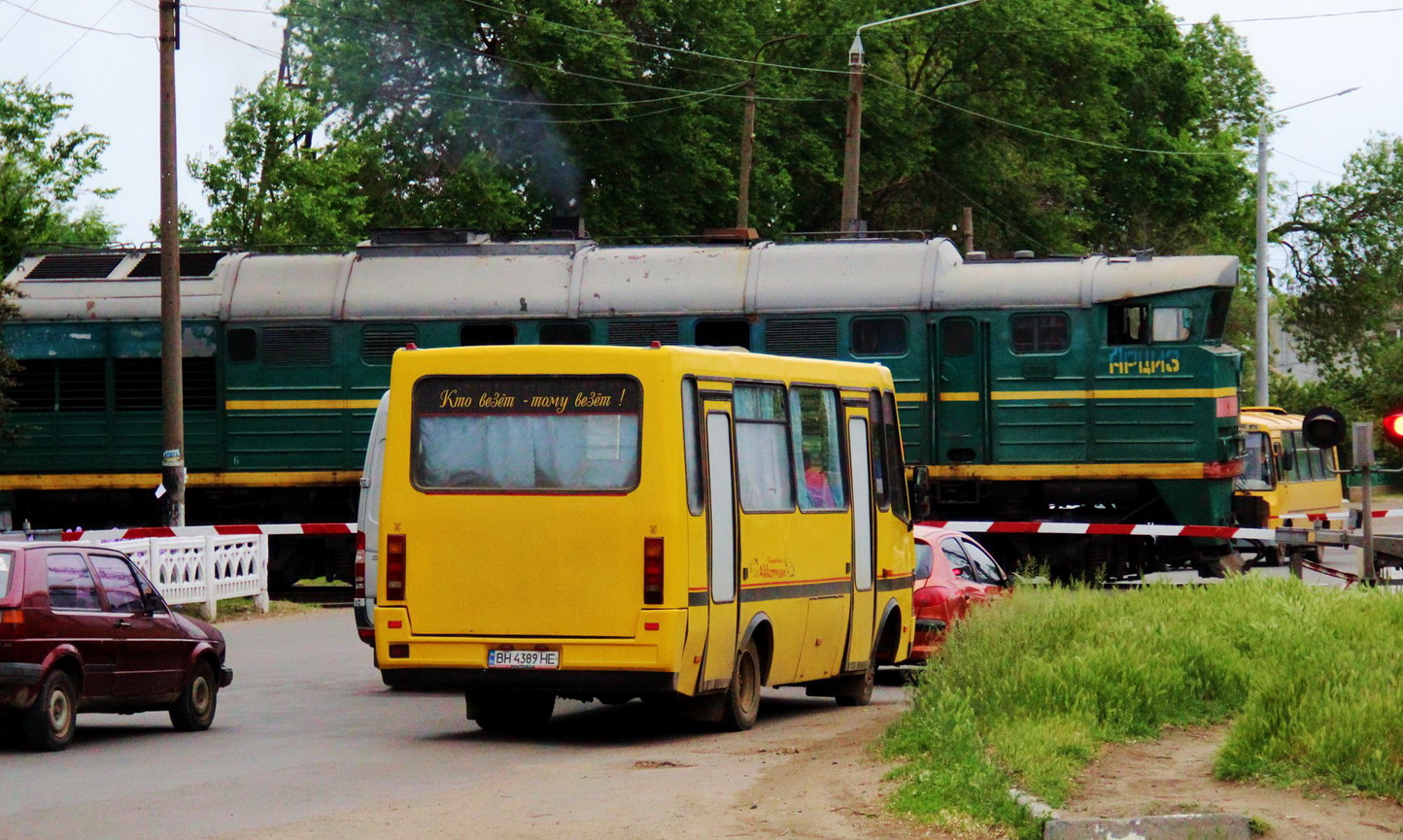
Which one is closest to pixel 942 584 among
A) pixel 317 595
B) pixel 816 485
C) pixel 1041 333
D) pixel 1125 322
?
pixel 816 485

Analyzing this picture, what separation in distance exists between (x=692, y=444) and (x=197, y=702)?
425 centimetres

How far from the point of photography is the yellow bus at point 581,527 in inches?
530

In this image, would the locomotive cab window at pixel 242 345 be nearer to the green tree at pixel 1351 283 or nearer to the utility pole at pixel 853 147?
the utility pole at pixel 853 147

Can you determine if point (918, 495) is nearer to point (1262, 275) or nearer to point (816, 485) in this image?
point (816, 485)

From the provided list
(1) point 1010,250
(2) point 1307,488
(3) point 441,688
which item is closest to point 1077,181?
(1) point 1010,250

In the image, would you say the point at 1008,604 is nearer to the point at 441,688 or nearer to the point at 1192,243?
the point at 441,688

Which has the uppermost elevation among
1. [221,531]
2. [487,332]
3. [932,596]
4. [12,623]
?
[487,332]

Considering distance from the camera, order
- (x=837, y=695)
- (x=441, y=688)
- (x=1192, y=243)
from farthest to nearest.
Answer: (x=1192, y=243) → (x=837, y=695) → (x=441, y=688)

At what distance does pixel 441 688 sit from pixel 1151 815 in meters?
5.99

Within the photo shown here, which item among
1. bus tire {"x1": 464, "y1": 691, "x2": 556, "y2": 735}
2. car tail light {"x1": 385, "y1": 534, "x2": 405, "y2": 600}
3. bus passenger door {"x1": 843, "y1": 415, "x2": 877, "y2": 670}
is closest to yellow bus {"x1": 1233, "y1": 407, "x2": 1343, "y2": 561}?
bus passenger door {"x1": 843, "y1": 415, "x2": 877, "y2": 670}

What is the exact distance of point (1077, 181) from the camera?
51438 millimetres

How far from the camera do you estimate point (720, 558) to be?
1400cm

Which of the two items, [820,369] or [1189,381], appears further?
[1189,381]

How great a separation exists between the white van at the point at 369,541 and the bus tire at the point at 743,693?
11.6 ft
